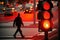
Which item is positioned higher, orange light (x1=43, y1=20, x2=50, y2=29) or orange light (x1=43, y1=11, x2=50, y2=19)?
orange light (x1=43, y1=11, x2=50, y2=19)

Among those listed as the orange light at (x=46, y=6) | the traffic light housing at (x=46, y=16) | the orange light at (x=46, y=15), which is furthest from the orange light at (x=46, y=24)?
the orange light at (x=46, y=6)

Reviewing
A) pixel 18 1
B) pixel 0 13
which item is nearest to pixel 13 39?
pixel 0 13

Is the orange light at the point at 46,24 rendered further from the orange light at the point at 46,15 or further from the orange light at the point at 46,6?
the orange light at the point at 46,6

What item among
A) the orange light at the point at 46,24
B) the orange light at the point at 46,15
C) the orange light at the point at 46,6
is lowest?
the orange light at the point at 46,24

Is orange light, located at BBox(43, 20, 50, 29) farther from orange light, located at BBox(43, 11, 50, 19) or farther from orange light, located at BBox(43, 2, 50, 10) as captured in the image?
orange light, located at BBox(43, 2, 50, 10)

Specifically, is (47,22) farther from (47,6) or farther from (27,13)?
(27,13)

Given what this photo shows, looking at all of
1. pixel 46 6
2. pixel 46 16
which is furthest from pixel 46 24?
pixel 46 6

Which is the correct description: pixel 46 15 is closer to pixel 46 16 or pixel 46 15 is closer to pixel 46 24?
pixel 46 16

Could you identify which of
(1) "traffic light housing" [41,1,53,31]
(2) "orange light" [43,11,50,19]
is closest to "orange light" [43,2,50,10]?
(1) "traffic light housing" [41,1,53,31]

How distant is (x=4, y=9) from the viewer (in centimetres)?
3812

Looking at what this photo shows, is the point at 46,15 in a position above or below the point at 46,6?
below

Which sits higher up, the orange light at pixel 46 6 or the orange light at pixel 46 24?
the orange light at pixel 46 6

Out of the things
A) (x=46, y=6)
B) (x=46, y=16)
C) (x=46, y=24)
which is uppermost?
(x=46, y=6)

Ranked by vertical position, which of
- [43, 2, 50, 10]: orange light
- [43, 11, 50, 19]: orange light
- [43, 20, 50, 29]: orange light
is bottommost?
[43, 20, 50, 29]: orange light
